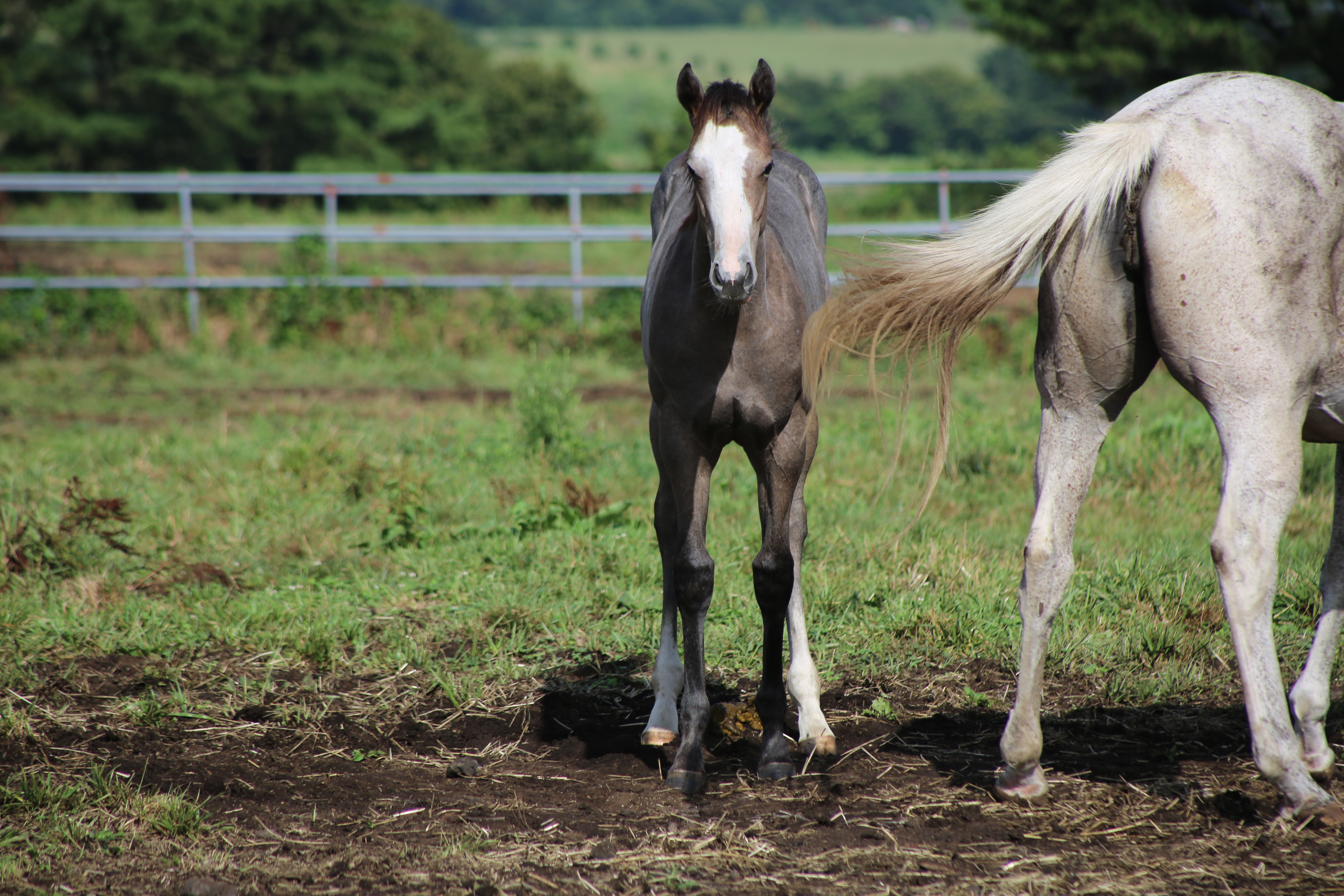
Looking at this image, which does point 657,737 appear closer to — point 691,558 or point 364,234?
point 691,558

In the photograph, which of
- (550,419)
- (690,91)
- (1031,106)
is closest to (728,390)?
(690,91)

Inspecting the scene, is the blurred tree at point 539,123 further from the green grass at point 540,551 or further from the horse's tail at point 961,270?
the horse's tail at point 961,270

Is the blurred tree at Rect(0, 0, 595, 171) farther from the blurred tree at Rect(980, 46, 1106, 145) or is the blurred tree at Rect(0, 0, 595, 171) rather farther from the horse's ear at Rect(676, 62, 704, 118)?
the blurred tree at Rect(980, 46, 1106, 145)

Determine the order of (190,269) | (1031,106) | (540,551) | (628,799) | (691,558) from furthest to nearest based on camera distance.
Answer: (1031,106)
(190,269)
(540,551)
(691,558)
(628,799)

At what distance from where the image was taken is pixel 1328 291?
8.48 feet

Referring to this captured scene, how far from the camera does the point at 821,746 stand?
335 centimetres

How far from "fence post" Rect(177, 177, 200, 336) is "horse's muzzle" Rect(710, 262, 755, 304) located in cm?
917

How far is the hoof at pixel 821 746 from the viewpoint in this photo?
11.0 feet

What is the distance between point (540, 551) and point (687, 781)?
2.02 metres

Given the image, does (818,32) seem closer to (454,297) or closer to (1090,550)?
(454,297)

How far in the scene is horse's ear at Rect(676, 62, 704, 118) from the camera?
3.03 metres

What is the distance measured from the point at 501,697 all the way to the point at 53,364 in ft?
26.0

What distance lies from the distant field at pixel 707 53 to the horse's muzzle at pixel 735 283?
5616cm

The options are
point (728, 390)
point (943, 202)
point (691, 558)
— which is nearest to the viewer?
point (728, 390)
